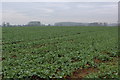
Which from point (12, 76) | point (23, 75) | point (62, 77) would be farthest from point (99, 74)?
point (12, 76)

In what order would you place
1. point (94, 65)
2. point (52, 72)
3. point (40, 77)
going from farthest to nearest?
point (94, 65) < point (52, 72) < point (40, 77)

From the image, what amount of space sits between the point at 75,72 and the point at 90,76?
73cm

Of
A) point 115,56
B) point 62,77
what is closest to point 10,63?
point 62,77

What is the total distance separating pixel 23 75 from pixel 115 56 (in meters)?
5.13

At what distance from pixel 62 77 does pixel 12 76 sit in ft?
5.23

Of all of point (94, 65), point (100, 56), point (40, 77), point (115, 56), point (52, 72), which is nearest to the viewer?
point (40, 77)

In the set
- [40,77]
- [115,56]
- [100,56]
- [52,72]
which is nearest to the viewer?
[40,77]

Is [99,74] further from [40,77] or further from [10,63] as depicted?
[10,63]

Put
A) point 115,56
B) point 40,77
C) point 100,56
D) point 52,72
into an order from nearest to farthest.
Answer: point 40,77 → point 52,72 → point 100,56 → point 115,56

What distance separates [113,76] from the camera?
496cm

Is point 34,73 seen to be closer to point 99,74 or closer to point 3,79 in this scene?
point 3,79

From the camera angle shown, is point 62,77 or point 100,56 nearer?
point 62,77

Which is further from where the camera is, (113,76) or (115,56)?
(115,56)

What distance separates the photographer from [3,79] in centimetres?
492
